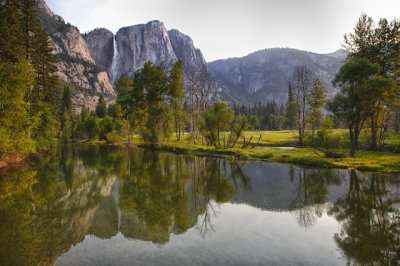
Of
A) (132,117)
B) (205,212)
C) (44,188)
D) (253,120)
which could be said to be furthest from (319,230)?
(132,117)

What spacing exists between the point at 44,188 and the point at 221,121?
121 feet

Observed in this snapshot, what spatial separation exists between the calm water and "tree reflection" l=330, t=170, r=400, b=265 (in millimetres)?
56

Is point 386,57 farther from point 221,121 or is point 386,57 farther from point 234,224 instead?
point 234,224

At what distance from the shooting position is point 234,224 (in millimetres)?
17797

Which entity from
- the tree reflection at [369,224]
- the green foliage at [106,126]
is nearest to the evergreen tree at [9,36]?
the tree reflection at [369,224]

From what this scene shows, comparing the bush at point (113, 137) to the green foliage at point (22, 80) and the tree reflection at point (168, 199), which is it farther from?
the tree reflection at point (168, 199)

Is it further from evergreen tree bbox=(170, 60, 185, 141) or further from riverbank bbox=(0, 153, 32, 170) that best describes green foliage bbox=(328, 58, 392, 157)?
riverbank bbox=(0, 153, 32, 170)

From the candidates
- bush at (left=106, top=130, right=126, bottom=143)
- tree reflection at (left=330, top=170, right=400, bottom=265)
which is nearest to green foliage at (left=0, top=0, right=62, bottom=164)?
tree reflection at (left=330, top=170, right=400, bottom=265)

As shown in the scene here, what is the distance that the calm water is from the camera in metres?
13.1

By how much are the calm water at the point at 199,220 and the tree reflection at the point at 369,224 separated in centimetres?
6

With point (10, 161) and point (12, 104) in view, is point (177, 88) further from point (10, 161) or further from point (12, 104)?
point (12, 104)

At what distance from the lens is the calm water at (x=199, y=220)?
13.1m

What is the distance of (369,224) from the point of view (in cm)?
1686

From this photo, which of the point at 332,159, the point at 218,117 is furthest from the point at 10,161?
the point at 332,159
